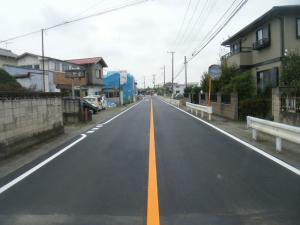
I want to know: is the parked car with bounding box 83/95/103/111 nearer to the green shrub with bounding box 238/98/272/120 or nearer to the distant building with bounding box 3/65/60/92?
the distant building with bounding box 3/65/60/92

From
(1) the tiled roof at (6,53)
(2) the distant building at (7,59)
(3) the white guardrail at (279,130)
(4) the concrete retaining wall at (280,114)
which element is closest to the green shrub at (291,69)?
(4) the concrete retaining wall at (280,114)

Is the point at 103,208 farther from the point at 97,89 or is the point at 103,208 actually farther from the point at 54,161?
the point at 97,89

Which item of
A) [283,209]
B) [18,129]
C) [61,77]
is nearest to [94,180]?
[283,209]

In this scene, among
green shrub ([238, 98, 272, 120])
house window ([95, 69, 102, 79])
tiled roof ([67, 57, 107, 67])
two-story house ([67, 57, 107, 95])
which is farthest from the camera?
house window ([95, 69, 102, 79])

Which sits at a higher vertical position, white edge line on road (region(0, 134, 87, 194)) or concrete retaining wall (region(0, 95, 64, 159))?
concrete retaining wall (region(0, 95, 64, 159))

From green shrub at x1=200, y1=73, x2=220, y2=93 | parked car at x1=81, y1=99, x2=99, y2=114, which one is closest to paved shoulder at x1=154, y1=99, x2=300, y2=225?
parked car at x1=81, y1=99, x2=99, y2=114

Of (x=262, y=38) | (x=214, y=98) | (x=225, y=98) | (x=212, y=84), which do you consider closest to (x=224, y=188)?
(x=225, y=98)

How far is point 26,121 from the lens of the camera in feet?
38.1

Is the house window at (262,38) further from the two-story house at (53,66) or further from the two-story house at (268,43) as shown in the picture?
the two-story house at (53,66)

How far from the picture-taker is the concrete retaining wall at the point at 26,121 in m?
10.0

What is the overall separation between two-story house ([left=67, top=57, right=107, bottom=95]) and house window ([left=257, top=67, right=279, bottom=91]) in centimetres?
2860

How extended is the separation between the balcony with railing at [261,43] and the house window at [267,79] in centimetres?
201

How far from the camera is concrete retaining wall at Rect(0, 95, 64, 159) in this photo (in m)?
10.0

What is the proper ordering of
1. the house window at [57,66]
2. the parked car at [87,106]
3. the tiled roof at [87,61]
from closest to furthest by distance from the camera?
the parked car at [87,106], the house window at [57,66], the tiled roof at [87,61]
